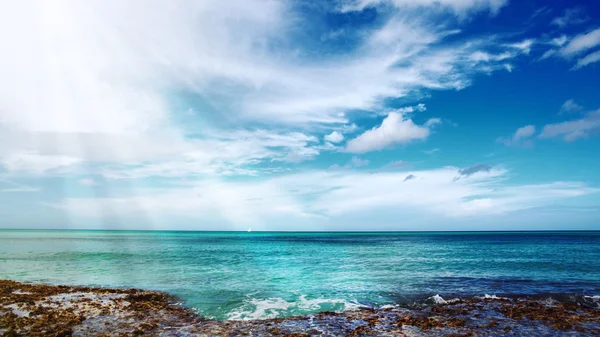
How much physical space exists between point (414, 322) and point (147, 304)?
58.3ft

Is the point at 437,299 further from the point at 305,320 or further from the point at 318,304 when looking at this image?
the point at 305,320

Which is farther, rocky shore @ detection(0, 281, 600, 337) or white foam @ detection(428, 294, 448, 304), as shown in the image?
white foam @ detection(428, 294, 448, 304)

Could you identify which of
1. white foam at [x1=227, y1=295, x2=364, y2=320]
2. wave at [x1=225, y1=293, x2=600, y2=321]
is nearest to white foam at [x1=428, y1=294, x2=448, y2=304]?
wave at [x1=225, y1=293, x2=600, y2=321]

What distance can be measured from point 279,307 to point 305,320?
14.3 ft

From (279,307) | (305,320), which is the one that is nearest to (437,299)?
(305,320)

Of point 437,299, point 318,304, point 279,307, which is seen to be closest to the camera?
point 279,307

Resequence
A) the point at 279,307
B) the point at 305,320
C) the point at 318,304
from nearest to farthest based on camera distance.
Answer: the point at 305,320
the point at 279,307
the point at 318,304

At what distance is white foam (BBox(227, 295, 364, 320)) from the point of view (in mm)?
21562

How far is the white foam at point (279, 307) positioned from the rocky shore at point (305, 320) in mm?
1706

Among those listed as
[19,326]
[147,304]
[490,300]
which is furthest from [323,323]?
[19,326]

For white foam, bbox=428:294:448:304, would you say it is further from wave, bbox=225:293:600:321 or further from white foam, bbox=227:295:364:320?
white foam, bbox=227:295:364:320

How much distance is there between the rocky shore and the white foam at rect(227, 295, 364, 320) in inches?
67.2

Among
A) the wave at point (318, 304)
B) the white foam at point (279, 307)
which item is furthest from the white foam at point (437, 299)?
the white foam at point (279, 307)

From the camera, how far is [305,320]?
19.8m
